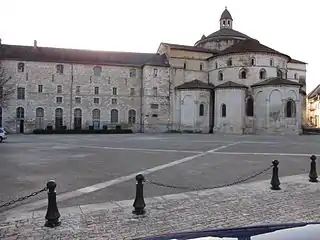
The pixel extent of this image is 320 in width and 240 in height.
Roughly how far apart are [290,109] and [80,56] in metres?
37.7

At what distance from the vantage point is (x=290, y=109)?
167 ft

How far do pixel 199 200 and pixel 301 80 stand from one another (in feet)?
230

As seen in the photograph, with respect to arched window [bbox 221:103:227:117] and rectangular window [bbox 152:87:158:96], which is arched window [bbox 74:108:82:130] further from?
arched window [bbox 221:103:227:117]

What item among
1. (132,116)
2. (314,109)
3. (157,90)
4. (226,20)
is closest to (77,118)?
(132,116)

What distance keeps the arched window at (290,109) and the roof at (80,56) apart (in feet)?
72.9

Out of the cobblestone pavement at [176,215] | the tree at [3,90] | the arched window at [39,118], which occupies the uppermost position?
the tree at [3,90]

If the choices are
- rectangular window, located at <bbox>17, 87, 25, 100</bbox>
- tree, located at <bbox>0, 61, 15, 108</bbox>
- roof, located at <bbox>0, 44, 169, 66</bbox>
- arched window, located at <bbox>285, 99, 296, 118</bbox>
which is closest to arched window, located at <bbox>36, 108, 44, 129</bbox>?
rectangular window, located at <bbox>17, 87, 25, 100</bbox>

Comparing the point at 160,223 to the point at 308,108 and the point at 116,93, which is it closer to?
the point at 116,93

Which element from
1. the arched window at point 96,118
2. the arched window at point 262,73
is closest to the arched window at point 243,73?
the arched window at point 262,73

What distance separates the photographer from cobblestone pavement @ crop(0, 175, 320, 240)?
5.71 metres

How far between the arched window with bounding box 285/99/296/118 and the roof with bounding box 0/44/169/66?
22.2 metres

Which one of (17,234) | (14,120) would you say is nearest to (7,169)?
(17,234)

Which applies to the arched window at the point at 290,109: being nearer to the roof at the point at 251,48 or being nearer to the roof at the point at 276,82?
the roof at the point at 276,82

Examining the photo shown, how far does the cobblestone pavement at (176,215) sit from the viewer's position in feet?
18.7
